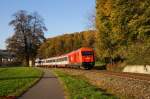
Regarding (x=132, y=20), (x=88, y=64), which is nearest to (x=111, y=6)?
(x=132, y=20)

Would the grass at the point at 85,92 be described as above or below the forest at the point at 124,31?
below

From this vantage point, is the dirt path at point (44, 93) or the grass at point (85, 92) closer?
the grass at point (85, 92)

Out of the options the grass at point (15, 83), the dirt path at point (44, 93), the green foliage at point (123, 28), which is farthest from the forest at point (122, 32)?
the dirt path at point (44, 93)

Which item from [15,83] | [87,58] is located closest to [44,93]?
[15,83]

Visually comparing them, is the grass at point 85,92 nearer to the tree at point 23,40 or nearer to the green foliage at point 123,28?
the green foliage at point 123,28

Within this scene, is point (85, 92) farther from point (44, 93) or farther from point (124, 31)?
point (124, 31)

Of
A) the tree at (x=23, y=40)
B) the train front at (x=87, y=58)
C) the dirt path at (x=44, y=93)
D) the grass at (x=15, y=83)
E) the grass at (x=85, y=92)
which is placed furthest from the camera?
the tree at (x=23, y=40)

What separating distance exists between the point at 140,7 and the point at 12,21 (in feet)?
232

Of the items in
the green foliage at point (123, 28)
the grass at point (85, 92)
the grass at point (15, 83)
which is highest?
the green foliage at point (123, 28)

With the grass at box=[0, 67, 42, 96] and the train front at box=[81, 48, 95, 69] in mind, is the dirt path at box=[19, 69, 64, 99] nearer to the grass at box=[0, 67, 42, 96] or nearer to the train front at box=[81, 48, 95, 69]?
the grass at box=[0, 67, 42, 96]

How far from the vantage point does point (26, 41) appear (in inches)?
4267

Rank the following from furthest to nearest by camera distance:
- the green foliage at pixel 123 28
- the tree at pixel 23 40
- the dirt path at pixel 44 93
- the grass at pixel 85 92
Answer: the tree at pixel 23 40
the green foliage at pixel 123 28
the dirt path at pixel 44 93
the grass at pixel 85 92

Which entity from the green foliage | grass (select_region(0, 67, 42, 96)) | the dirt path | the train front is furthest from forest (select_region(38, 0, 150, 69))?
the dirt path

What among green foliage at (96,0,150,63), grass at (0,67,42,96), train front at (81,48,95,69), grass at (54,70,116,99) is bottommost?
grass at (54,70,116,99)
